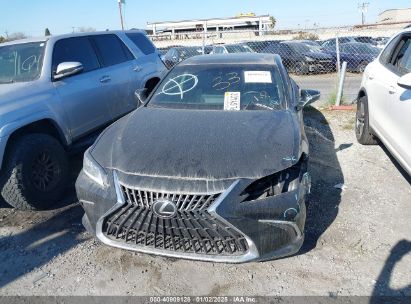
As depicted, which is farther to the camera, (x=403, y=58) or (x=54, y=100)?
(x=403, y=58)

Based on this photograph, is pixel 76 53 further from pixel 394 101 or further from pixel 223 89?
pixel 394 101

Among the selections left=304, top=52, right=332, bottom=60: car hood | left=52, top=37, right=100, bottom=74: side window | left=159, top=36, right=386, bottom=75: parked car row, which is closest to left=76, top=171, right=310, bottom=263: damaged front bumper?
left=52, top=37, right=100, bottom=74: side window

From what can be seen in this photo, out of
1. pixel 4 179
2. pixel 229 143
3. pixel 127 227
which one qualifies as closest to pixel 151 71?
pixel 4 179

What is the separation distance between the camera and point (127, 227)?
2.57 meters

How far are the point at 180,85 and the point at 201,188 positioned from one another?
1939 mm

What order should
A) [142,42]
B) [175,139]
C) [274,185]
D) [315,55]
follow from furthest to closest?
1. [315,55]
2. [142,42]
3. [175,139]
4. [274,185]

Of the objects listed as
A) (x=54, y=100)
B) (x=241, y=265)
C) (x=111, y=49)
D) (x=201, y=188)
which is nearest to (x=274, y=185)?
(x=201, y=188)

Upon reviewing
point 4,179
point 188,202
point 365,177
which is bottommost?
point 365,177

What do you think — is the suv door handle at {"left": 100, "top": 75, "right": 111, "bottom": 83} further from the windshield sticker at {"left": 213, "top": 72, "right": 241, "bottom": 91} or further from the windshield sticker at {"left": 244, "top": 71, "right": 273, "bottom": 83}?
the windshield sticker at {"left": 244, "top": 71, "right": 273, "bottom": 83}

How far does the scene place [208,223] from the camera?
2.40 m

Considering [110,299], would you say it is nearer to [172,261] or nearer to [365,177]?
[172,261]

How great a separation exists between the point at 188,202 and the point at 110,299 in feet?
3.07

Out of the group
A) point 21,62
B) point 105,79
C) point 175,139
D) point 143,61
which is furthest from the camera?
point 143,61

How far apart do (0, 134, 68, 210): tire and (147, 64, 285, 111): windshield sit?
121 centimetres
